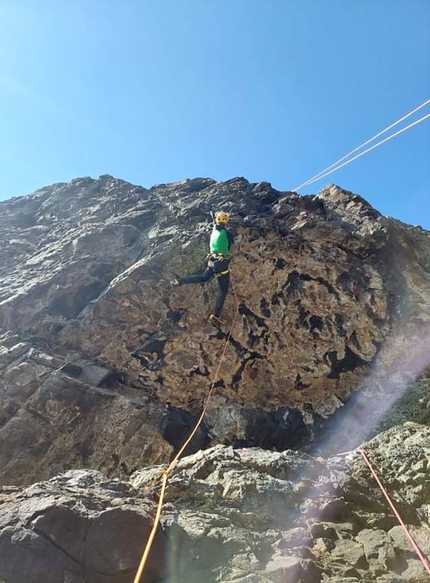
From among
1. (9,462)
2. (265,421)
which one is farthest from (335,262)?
(9,462)

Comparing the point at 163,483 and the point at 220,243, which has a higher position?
the point at 220,243

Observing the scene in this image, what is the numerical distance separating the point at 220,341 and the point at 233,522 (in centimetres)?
604

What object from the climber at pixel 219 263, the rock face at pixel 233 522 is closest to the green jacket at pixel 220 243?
the climber at pixel 219 263

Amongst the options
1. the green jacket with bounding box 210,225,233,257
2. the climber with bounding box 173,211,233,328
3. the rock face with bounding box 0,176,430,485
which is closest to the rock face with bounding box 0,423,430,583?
the rock face with bounding box 0,176,430,485

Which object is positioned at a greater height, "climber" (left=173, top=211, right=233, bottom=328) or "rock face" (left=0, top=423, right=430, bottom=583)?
"climber" (left=173, top=211, right=233, bottom=328)

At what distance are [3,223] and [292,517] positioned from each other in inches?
683

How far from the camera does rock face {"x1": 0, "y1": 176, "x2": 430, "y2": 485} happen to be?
9586 millimetres

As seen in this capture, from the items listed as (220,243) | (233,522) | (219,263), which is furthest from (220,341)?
(233,522)

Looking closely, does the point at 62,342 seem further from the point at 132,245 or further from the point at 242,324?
the point at 242,324

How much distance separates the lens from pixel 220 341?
429 inches

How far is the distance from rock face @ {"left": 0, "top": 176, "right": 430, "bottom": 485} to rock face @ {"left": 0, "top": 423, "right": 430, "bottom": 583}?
329cm

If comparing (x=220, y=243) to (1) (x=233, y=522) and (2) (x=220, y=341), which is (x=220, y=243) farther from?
(1) (x=233, y=522)

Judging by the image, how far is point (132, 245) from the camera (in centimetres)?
1306

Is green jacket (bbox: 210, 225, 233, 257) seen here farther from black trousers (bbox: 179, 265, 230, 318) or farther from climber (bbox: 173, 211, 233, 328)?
black trousers (bbox: 179, 265, 230, 318)
